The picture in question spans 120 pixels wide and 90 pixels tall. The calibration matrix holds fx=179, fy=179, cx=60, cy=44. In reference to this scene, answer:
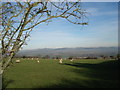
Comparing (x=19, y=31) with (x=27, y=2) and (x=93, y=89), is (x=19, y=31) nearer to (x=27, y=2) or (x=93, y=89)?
(x=27, y=2)

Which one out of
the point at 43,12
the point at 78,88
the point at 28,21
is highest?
the point at 43,12

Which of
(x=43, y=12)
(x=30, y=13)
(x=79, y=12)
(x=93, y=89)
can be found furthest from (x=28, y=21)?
(x=93, y=89)

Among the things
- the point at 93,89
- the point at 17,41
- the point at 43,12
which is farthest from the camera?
the point at 93,89

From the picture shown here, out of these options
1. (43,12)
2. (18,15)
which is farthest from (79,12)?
(18,15)

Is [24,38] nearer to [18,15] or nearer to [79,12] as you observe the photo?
[18,15]

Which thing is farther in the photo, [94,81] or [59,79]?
[59,79]

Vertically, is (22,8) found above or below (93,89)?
above

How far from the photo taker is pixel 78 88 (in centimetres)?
1764

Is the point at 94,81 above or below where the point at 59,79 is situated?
below

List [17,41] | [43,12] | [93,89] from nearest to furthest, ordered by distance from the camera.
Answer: [17,41] → [43,12] → [93,89]

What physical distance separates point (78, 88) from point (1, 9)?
48.2 ft

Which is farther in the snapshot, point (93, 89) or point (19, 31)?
point (93, 89)

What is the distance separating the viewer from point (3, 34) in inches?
159

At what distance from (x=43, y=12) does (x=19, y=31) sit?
0.78 metres
